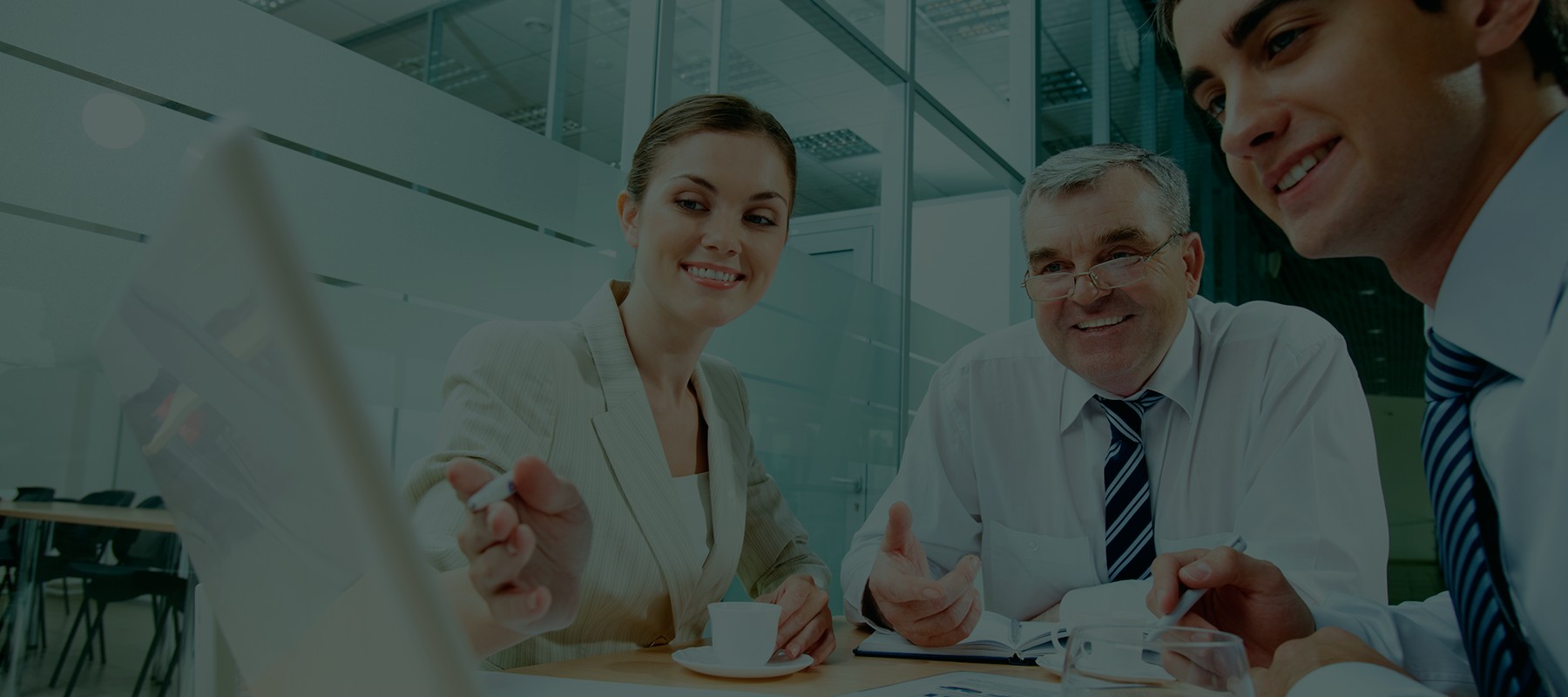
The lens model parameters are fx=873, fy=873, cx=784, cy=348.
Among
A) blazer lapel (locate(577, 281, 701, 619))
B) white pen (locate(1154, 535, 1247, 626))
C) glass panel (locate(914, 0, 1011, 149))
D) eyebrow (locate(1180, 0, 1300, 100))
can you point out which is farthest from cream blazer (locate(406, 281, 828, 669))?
glass panel (locate(914, 0, 1011, 149))

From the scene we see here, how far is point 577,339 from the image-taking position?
5.02 feet

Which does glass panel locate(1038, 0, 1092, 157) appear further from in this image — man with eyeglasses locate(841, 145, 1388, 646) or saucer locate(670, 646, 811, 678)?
saucer locate(670, 646, 811, 678)

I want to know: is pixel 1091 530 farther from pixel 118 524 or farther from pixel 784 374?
pixel 118 524

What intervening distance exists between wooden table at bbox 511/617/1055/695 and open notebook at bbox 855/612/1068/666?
3 cm

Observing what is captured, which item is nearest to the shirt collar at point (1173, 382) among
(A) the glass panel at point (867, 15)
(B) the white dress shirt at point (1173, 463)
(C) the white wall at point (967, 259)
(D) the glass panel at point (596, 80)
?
(B) the white dress shirt at point (1173, 463)

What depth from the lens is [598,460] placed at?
4.59ft

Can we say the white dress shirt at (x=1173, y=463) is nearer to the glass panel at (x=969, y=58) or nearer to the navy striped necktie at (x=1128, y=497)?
the navy striped necktie at (x=1128, y=497)

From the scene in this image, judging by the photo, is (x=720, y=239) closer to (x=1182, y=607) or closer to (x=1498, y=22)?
(x=1182, y=607)

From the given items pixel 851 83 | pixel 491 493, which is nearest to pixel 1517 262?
pixel 491 493

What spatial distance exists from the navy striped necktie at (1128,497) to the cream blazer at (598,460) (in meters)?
0.64

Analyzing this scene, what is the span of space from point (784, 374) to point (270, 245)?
9.19ft

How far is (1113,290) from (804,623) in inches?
39.3

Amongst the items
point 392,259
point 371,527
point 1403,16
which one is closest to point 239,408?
point 371,527

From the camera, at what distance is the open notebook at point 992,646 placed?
1220 millimetres
